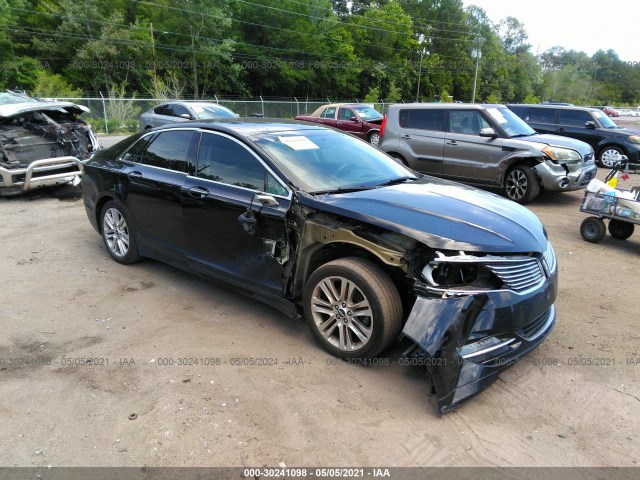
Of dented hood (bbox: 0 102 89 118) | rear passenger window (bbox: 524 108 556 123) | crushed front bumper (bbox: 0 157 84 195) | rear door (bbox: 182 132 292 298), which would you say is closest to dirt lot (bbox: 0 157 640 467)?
rear door (bbox: 182 132 292 298)

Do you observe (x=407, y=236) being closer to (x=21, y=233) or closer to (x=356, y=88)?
(x=21, y=233)

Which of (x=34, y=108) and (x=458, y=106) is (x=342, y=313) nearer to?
(x=458, y=106)

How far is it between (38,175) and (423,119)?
730 cm

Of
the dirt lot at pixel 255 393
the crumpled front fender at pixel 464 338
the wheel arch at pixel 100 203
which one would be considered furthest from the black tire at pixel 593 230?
the wheel arch at pixel 100 203

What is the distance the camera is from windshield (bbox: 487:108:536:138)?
8.96 meters

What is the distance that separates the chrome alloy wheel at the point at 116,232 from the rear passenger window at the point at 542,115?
1183 centimetres

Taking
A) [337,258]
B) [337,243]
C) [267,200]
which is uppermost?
[267,200]

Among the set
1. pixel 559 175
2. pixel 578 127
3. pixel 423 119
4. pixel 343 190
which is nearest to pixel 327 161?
pixel 343 190

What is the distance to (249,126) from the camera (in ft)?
14.4

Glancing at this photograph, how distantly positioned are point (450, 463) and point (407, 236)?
1333 mm

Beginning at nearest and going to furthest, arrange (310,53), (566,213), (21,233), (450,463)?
1. (450,463)
2. (21,233)
3. (566,213)
4. (310,53)

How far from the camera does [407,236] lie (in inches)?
121

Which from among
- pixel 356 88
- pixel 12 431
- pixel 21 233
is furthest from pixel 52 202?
pixel 356 88

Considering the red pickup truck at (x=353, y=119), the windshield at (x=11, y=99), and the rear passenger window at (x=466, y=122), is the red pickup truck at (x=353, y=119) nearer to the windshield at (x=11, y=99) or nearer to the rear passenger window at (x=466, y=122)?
the rear passenger window at (x=466, y=122)
